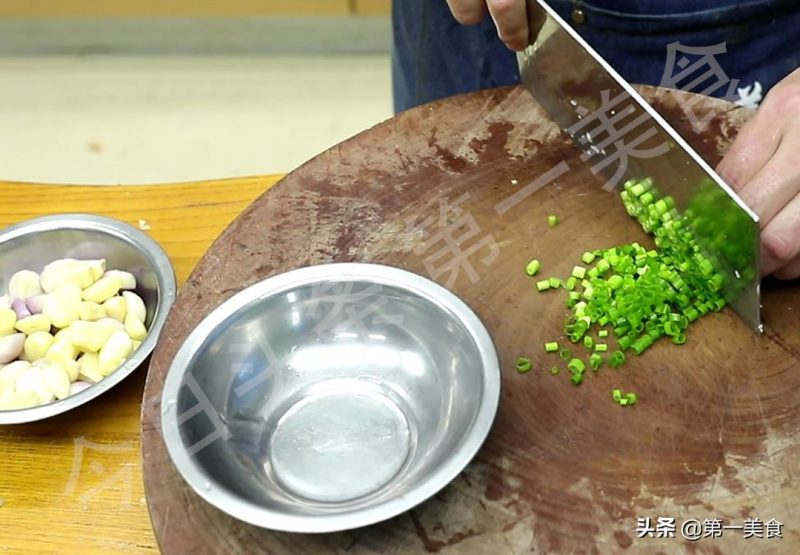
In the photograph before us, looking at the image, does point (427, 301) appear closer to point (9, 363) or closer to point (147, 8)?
point (9, 363)

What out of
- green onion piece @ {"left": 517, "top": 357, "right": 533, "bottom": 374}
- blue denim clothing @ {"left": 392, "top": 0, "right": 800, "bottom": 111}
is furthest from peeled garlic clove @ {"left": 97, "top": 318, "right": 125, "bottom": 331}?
blue denim clothing @ {"left": 392, "top": 0, "right": 800, "bottom": 111}

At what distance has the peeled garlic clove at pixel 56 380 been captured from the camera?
1.04 m

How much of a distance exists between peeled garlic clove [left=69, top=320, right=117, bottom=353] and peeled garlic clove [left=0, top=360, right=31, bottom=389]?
6cm

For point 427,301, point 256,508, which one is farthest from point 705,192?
point 256,508

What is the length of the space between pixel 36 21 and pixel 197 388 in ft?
7.78

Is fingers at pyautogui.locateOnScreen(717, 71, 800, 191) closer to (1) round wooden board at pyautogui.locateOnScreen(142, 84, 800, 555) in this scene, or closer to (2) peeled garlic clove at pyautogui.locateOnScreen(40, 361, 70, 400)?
(1) round wooden board at pyautogui.locateOnScreen(142, 84, 800, 555)

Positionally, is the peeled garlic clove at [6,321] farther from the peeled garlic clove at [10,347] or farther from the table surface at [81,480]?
Result: the table surface at [81,480]

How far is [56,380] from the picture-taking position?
1.04 m

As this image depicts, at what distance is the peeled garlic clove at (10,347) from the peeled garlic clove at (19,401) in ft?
0.23

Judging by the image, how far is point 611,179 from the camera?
46.3 inches

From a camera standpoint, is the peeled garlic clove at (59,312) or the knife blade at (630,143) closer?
the knife blade at (630,143)

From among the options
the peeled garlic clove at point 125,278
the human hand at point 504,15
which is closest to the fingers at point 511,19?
the human hand at point 504,15

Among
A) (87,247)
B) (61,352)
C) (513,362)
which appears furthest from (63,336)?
(513,362)

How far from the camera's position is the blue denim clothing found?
125 centimetres
